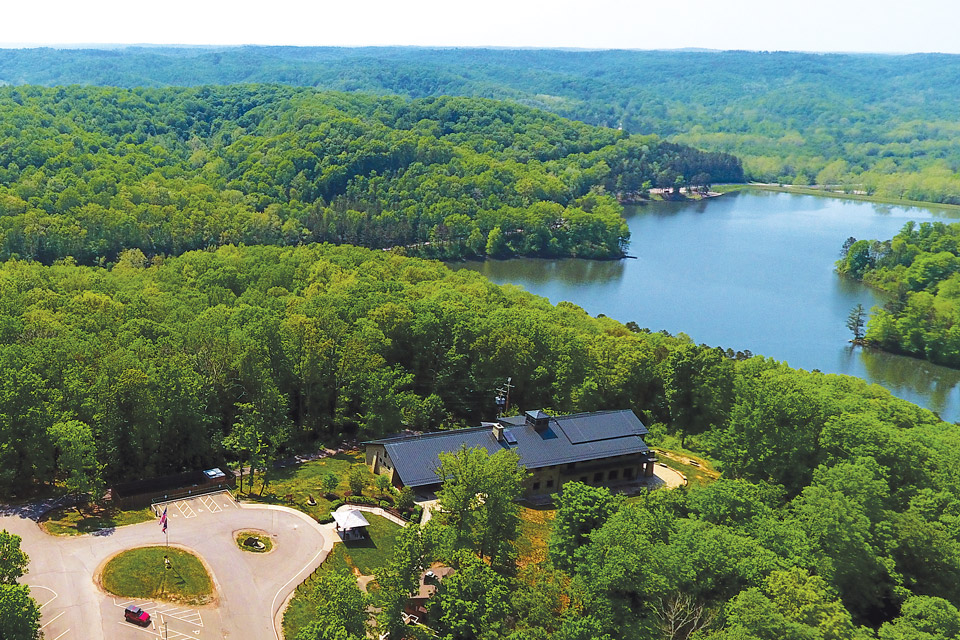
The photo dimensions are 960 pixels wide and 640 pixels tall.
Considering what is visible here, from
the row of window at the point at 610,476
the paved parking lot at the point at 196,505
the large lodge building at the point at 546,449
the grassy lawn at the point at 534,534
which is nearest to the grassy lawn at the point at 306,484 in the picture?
the paved parking lot at the point at 196,505

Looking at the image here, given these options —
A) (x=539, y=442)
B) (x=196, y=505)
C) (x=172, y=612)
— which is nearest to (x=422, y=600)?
(x=172, y=612)

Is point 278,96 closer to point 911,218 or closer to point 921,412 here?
point 911,218

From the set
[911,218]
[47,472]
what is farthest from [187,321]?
[911,218]

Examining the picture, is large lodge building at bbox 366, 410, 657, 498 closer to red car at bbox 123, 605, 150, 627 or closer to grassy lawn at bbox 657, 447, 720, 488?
grassy lawn at bbox 657, 447, 720, 488

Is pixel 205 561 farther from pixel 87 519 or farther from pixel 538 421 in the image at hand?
pixel 538 421

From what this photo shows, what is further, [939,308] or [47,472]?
[939,308]

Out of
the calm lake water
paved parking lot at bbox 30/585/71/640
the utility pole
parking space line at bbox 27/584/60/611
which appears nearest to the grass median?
parking space line at bbox 27/584/60/611

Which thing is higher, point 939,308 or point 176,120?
point 176,120

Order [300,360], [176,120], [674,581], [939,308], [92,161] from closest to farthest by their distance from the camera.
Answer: [674,581] < [300,360] < [939,308] < [92,161] < [176,120]

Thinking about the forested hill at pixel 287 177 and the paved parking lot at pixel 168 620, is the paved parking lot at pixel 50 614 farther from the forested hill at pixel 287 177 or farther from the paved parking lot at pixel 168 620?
the forested hill at pixel 287 177
